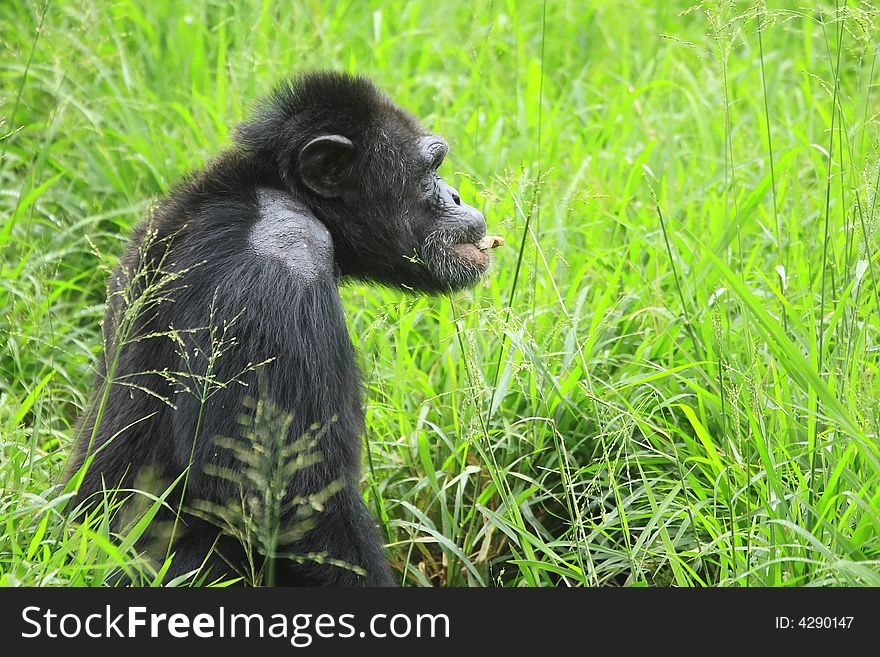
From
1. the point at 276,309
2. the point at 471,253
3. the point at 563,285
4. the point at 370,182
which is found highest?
the point at 370,182

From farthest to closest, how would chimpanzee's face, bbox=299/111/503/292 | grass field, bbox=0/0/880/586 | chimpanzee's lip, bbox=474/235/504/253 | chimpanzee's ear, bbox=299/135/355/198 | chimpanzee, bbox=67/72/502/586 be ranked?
chimpanzee's lip, bbox=474/235/504/253
chimpanzee's face, bbox=299/111/503/292
chimpanzee's ear, bbox=299/135/355/198
grass field, bbox=0/0/880/586
chimpanzee, bbox=67/72/502/586

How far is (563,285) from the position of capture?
5.25 m

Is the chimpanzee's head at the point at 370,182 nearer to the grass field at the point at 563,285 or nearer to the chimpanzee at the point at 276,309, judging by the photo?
the chimpanzee at the point at 276,309

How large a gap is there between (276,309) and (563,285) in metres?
1.92

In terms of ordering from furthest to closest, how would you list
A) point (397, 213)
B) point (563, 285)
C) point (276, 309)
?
point (563, 285), point (397, 213), point (276, 309)

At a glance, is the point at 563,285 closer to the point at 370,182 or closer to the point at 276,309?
the point at 370,182

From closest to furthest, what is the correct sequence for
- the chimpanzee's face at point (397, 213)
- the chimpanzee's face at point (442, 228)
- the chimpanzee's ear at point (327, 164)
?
1. the chimpanzee's ear at point (327, 164)
2. the chimpanzee's face at point (397, 213)
3. the chimpanzee's face at point (442, 228)

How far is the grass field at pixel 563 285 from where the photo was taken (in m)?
3.83

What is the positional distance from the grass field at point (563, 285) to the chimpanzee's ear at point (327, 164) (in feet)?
1.85

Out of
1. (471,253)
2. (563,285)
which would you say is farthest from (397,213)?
(563,285)

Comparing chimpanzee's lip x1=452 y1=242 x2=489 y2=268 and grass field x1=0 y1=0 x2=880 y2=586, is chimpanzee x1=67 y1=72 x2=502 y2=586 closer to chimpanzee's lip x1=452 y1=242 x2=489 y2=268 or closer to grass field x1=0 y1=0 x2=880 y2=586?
chimpanzee's lip x1=452 y1=242 x2=489 y2=268

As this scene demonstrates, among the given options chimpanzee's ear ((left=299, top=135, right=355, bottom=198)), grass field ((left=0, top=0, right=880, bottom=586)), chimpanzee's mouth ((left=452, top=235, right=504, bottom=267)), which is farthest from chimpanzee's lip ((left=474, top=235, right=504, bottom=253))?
chimpanzee's ear ((left=299, top=135, right=355, bottom=198))

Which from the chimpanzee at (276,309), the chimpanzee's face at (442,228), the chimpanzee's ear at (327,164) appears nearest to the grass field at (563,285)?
the chimpanzee's face at (442,228)

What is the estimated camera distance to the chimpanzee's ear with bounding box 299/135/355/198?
163 inches
